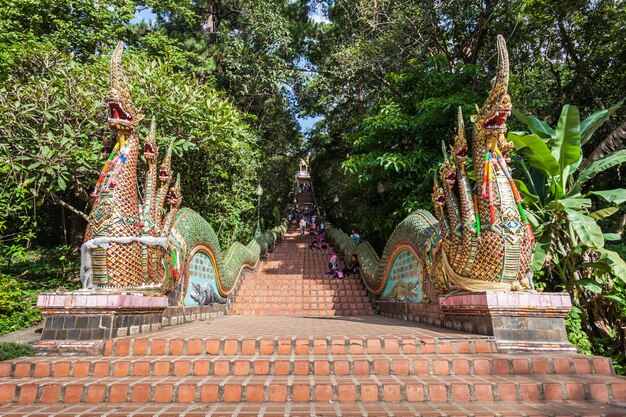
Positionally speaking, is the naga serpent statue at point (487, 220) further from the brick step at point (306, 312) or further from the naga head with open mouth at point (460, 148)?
the brick step at point (306, 312)

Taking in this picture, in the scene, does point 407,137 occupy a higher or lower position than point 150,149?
higher

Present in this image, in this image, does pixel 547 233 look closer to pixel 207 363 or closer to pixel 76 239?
pixel 207 363

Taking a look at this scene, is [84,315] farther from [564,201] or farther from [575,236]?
[575,236]

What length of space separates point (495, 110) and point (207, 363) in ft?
15.2

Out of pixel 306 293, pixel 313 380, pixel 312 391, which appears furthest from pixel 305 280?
pixel 312 391

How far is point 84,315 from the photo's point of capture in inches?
164

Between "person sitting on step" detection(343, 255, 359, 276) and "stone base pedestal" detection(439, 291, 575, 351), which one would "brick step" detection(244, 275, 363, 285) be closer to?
"person sitting on step" detection(343, 255, 359, 276)

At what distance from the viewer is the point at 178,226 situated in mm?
6547

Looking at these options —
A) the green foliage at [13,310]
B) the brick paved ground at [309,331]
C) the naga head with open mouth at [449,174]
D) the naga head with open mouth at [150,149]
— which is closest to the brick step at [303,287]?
the brick paved ground at [309,331]

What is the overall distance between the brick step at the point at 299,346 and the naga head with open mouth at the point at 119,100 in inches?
117

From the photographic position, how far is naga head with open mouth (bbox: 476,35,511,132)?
14.3 feet

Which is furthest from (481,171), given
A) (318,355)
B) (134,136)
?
(134,136)

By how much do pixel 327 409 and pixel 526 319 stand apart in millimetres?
2672

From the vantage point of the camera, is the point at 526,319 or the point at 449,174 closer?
the point at 526,319
